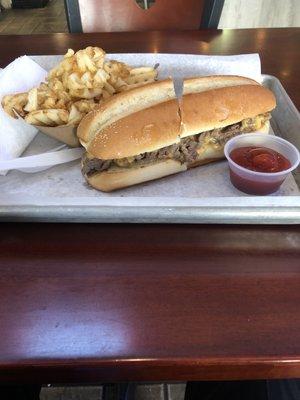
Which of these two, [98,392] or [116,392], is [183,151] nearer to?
[116,392]

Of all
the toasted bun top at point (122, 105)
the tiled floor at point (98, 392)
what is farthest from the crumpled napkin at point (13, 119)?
the tiled floor at point (98, 392)

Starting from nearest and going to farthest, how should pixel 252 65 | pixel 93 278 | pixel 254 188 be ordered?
pixel 93 278, pixel 254 188, pixel 252 65

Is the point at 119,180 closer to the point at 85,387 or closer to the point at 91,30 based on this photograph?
the point at 85,387

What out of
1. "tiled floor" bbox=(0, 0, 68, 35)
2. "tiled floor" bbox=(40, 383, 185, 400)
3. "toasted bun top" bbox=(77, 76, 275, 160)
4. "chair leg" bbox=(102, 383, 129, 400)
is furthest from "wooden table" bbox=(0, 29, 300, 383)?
"tiled floor" bbox=(0, 0, 68, 35)

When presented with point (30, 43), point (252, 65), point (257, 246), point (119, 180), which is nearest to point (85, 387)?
point (119, 180)

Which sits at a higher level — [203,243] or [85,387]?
[203,243]

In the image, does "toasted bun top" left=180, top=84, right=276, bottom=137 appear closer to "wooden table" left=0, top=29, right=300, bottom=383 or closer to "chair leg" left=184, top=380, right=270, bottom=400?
"wooden table" left=0, top=29, right=300, bottom=383

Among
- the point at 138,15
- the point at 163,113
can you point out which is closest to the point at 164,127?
the point at 163,113
